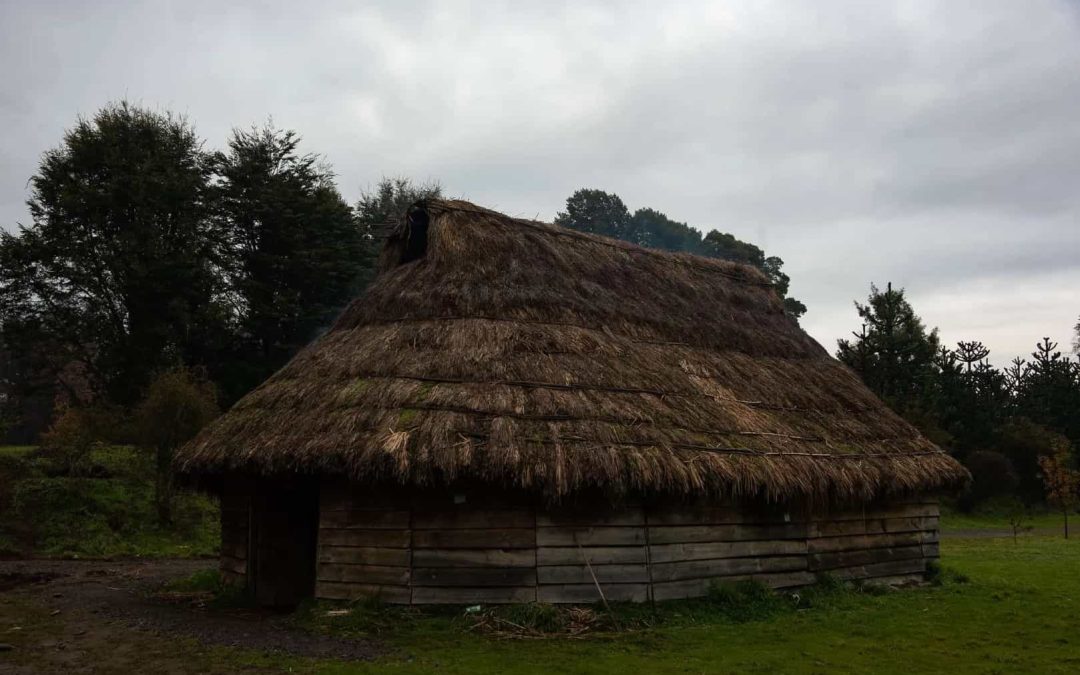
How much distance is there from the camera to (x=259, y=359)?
100ft

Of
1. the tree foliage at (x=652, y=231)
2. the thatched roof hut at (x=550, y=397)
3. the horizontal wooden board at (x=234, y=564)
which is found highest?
the tree foliage at (x=652, y=231)

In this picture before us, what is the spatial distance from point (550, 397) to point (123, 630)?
666 cm

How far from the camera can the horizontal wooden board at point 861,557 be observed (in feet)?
45.6

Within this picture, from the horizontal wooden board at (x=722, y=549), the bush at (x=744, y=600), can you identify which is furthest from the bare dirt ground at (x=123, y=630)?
the bush at (x=744, y=600)

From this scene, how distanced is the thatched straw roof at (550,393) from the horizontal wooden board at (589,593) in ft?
4.99

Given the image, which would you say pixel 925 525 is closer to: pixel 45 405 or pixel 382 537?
pixel 382 537

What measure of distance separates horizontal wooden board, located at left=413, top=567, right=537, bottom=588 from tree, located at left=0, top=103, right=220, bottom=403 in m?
20.0

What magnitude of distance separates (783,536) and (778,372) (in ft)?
14.6

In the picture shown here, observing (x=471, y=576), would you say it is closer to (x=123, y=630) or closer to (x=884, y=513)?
(x=123, y=630)

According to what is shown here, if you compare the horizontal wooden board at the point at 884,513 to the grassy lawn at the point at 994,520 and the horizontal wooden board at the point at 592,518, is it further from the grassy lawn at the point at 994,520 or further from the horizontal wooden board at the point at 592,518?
the grassy lawn at the point at 994,520

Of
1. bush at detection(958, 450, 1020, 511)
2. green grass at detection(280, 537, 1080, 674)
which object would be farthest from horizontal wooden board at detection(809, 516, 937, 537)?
bush at detection(958, 450, 1020, 511)

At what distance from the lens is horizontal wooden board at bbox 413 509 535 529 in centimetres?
1107

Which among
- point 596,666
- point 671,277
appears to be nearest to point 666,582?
point 596,666

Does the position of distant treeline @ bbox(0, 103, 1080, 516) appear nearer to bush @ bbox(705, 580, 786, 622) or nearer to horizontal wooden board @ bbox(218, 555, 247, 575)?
horizontal wooden board @ bbox(218, 555, 247, 575)
